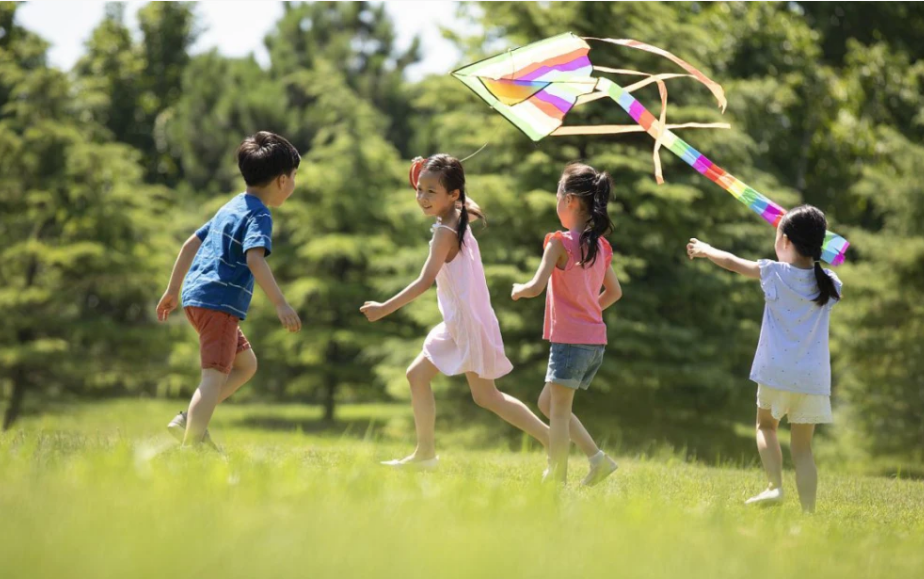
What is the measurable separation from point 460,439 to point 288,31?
21.7 meters

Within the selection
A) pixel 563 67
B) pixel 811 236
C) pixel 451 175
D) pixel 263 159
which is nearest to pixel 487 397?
pixel 451 175

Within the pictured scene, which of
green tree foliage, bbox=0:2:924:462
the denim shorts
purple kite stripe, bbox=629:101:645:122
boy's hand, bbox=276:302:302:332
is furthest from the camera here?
green tree foliage, bbox=0:2:924:462

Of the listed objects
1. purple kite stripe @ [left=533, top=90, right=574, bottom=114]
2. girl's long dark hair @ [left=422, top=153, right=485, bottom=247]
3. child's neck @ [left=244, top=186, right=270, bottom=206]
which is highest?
purple kite stripe @ [left=533, top=90, right=574, bottom=114]

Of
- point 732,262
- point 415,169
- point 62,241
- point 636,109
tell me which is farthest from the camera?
point 62,241

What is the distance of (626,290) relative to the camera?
14477 mm

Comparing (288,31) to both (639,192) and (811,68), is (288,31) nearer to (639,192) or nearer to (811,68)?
(811,68)

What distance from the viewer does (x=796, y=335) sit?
520cm

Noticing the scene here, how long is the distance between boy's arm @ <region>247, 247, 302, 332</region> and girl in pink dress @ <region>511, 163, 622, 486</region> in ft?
3.91

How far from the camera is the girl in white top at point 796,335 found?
5145 millimetres

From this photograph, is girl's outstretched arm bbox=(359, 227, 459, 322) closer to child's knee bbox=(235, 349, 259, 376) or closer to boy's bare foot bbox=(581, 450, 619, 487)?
child's knee bbox=(235, 349, 259, 376)

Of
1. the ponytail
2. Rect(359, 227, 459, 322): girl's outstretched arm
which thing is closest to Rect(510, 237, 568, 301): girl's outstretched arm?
Rect(359, 227, 459, 322): girl's outstretched arm

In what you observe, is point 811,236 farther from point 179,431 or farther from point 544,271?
point 179,431

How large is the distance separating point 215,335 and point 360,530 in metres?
2.54

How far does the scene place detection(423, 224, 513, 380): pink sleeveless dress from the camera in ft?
18.3
